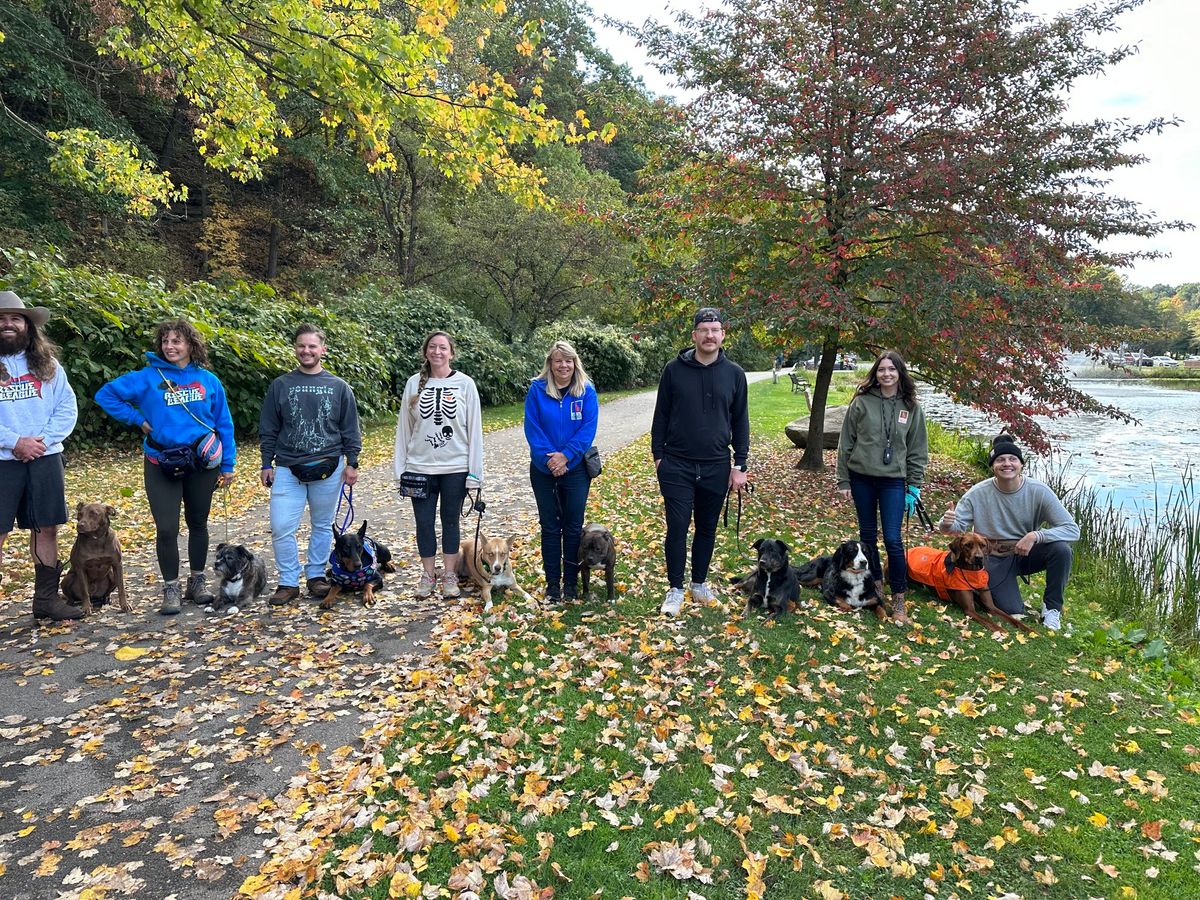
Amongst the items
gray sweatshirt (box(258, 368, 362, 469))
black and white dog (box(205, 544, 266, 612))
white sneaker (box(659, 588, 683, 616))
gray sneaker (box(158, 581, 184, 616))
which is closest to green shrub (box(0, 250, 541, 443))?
gray sneaker (box(158, 581, 184, 616))

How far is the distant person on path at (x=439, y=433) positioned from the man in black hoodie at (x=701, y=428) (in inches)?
58.8

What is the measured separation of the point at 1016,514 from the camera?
18.3 ft

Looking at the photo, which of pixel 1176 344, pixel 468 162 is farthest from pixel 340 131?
pixel 1176 344

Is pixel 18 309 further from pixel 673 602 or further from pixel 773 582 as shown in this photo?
pixel 773 582

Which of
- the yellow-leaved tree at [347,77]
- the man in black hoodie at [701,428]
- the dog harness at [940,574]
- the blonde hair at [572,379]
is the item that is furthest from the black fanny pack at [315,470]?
the dog harness at [940,574]

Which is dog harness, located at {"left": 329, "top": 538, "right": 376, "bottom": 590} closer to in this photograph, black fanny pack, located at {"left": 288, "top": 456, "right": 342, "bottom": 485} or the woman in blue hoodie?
black fanny pack, located at {"left": 288, "top": 456, "right": 342, "bottom": 485}

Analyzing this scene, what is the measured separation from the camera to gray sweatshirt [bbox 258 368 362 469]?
204 inches

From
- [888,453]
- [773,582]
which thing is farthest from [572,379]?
[888,453]

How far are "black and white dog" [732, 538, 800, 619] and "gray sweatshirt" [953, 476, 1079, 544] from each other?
1.53 metres

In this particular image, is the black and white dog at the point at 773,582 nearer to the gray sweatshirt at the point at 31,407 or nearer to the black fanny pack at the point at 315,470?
the black fanny pack at the point at 315,470

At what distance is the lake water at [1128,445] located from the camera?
1127 cm

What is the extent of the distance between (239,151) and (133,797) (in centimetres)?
771

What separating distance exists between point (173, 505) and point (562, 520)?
2.97 metres

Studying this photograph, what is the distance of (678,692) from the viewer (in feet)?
14.3
